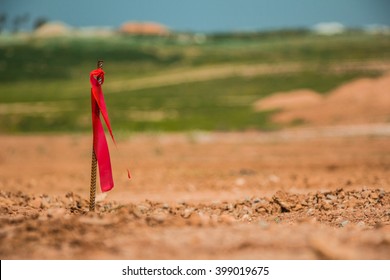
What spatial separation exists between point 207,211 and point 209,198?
2800 mm

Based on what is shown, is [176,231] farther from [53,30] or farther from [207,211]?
[53,30]

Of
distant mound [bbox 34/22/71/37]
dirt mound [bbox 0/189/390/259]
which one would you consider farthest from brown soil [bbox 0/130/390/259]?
distant mound [bbox 34/22/71/37]

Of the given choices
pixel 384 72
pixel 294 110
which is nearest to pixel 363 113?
pixel 294 110

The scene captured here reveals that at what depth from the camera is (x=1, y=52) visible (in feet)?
223

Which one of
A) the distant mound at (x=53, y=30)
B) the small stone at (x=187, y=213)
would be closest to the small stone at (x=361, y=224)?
the small stone at (x=187, y=213)

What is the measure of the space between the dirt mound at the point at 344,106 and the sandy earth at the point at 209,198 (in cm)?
234

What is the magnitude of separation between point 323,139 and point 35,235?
22.8 meters

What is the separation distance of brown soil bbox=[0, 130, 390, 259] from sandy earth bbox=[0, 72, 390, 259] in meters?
0.02

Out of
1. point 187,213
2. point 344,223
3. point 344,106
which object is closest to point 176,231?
point 187,213

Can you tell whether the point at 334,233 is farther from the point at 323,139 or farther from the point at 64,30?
the point at 64,30

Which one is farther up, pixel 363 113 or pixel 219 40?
pixel 219 40

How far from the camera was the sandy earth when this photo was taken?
5.36 m

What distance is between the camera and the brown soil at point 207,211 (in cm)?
530

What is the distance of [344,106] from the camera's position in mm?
36344
